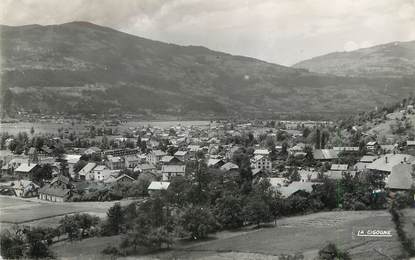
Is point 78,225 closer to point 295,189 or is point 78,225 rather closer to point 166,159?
point 295,189

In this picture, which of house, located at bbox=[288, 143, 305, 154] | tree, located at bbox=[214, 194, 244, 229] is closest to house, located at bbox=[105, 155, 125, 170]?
house, located at bbox=[288, 143, 305, 154]

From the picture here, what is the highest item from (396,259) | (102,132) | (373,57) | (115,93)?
(373,57)

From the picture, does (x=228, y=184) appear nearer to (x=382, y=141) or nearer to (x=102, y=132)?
(x=382, y=141)

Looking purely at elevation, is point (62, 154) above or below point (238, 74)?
below

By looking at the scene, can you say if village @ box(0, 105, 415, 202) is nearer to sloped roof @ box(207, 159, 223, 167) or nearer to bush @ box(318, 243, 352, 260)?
sloped roof @ box(207, 159, 223, 167)

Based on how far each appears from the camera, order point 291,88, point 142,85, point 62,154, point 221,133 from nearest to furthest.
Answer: point 62,154, point 221,133, point 142,85, point 291,88

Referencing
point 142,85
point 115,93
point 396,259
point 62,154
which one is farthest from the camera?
point 142,85

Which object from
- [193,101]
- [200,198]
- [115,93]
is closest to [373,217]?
[200,198]

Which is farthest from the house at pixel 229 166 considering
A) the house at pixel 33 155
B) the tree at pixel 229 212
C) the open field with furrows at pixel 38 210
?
the house at pixel 33 155
